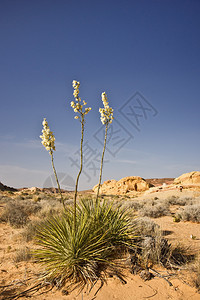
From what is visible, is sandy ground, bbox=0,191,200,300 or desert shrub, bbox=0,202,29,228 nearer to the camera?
sandy ground, bbox=0,191,200,300

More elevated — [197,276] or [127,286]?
[197,276]

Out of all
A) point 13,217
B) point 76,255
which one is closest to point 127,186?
point 13,217

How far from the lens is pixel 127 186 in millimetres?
32531

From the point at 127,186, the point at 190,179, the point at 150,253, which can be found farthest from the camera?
the point at 127,186

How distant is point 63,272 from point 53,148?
211 centimetres

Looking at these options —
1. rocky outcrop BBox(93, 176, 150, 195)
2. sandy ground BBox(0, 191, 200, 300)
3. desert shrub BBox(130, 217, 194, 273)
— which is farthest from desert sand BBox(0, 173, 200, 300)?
rocky outcrop BBox(93, 176, 150, 195)

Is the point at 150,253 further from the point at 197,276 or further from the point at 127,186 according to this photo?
the point at 127,186

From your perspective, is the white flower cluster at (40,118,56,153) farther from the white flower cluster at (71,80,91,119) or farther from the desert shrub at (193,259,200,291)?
the desert shrub at (193,259,200,291)

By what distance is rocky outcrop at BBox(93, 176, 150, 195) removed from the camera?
1252 inches

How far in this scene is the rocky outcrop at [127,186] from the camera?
104 ft

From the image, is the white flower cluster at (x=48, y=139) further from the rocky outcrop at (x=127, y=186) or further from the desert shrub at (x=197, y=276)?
the rocky outcrop at (x=127, y=186)

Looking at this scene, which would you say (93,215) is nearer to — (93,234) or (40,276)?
(93,234)

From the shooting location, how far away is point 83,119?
3.12 metres

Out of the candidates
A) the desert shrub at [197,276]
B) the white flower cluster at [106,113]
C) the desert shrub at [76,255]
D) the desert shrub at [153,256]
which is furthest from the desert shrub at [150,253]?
the white flower cluster at [106,113]
